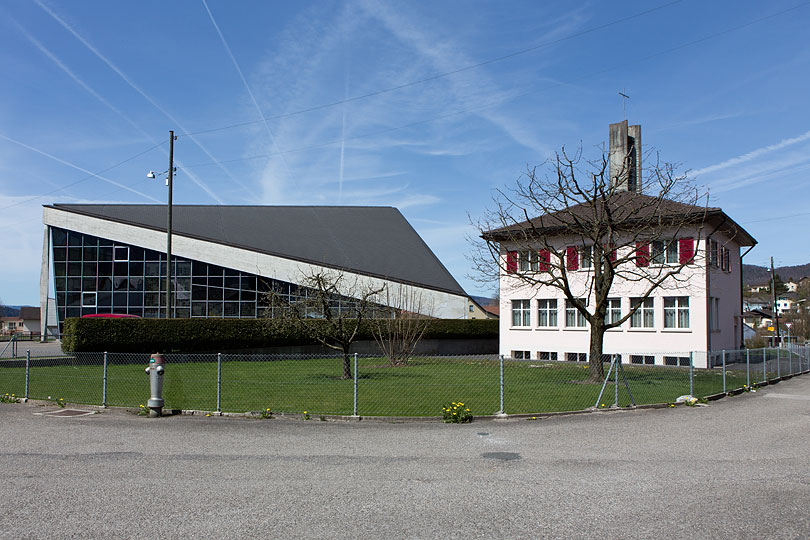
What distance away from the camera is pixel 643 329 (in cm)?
3027

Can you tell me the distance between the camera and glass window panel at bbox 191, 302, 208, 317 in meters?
41.9

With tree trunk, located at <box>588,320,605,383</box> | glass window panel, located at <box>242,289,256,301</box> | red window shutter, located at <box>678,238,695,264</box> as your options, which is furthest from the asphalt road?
glass window panel, located at <box>242,289,256,301</box>

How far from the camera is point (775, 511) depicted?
5.88m

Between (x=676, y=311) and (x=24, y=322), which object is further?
(x=24, y=322)

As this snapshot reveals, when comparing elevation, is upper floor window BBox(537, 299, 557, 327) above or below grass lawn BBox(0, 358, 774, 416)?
above

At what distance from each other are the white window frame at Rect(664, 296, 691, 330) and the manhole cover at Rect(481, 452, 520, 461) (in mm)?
23467

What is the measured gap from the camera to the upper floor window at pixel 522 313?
34469 mm

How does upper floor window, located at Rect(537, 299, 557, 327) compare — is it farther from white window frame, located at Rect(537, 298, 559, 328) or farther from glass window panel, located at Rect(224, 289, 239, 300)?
glass window panel, located at Rect(224, 289, 239, 300)

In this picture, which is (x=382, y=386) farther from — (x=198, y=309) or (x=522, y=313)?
(x=198, y=309)

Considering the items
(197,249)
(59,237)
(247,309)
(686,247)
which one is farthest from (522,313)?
(59,237)

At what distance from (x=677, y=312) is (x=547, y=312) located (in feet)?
21.1

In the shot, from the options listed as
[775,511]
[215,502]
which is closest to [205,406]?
[215,502]

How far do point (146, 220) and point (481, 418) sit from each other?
3791 cm

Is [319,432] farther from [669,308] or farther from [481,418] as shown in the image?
[669,308]
